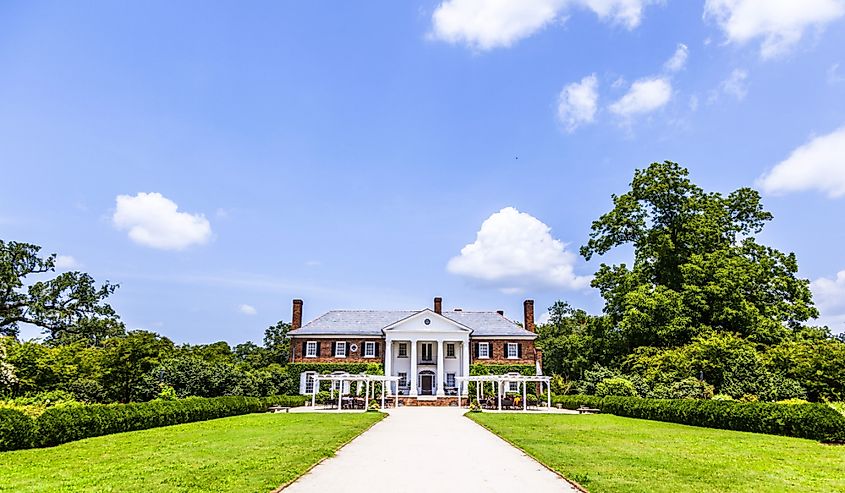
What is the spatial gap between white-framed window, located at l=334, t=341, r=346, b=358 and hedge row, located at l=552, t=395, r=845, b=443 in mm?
22987

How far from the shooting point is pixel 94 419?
17.3 metres

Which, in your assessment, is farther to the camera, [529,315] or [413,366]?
[529,315]

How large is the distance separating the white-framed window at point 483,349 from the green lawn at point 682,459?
2586 centimetres

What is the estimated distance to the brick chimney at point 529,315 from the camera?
1845 inches

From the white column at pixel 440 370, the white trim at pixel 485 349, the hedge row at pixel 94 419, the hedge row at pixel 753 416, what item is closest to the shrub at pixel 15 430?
the hedge row at pixel 94 419

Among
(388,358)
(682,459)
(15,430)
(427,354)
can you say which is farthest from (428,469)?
(427,354)

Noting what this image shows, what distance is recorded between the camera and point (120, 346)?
101 feet

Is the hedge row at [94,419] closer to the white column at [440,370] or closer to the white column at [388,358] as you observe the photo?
the white column at [388,358]

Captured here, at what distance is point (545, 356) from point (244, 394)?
3345 cm

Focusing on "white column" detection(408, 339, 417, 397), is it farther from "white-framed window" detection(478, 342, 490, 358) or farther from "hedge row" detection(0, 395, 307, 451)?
"hedge row" detection(0, 395, 307, 451)

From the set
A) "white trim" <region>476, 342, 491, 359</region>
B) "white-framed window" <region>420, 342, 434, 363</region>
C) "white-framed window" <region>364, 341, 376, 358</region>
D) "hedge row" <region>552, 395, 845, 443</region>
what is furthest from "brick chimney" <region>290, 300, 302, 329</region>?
"hedge row" <region>552, 395, 845, 443</region>

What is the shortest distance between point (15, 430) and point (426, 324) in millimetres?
31896

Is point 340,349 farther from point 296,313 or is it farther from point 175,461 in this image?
point 175,461

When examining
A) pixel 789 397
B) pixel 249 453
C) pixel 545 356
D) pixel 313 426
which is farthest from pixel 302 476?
pixel 545 356
